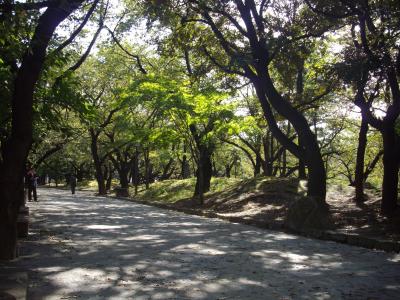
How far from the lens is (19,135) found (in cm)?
726

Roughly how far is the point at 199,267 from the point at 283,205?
→ 37.8 feet

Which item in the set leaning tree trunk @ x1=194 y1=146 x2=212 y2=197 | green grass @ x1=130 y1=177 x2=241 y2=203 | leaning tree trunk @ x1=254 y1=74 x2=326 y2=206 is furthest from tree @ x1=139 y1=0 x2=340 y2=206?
green grass @ x1=130 y1=177 x2=241 y2=203

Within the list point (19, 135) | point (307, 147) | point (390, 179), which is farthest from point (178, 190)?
point (19, 135)

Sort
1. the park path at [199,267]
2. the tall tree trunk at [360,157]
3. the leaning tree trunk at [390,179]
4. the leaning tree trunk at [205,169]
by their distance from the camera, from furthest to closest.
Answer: the leaning tree trunk at [205,169] → the tall tree trunk at [360,157] → the leaning tree trunk at [390,179] → the park path at [199,267]

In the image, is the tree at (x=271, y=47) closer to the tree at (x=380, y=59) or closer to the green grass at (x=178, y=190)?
the tree at (x=380, y=59)

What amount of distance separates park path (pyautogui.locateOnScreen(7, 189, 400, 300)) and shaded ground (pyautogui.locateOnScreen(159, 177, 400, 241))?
2.22 m

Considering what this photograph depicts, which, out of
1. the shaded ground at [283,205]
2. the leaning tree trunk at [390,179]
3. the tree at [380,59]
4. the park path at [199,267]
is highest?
the tree at [380,59]

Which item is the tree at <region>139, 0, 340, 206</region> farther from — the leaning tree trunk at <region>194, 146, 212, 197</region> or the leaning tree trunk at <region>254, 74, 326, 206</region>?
the leaning tree trunk at <region>194, 146, 212, 197</region>

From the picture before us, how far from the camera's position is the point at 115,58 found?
32281mm

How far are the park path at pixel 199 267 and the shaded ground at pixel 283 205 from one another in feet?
7.30

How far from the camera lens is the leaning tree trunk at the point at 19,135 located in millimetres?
7191

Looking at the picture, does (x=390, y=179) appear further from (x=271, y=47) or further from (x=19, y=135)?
(x=19, y=135)

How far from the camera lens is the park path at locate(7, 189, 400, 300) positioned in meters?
5.65

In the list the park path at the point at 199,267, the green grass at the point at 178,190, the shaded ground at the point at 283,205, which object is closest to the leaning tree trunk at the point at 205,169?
the green grass at the point at 178,190
